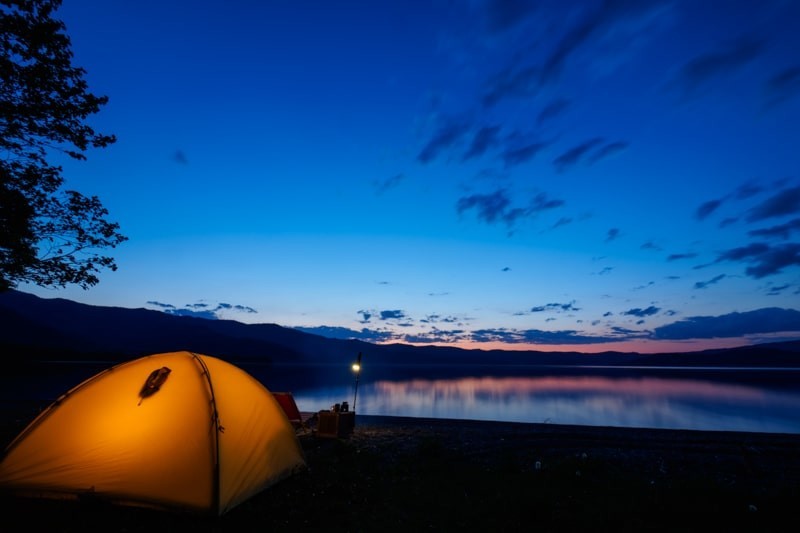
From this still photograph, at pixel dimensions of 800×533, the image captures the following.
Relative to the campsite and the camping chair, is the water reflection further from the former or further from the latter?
the campsite

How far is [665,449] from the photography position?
14.9 m

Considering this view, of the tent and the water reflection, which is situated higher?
the tent

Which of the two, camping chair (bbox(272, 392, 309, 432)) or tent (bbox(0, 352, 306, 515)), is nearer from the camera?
tent (bbox(0, 352, 306, 515))

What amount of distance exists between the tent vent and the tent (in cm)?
2

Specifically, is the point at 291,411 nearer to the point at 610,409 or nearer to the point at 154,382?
the point at 154,382

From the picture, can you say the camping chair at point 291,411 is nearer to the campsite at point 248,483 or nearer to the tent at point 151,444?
the campsite at point 248,483

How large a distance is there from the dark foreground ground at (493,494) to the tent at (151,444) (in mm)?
346

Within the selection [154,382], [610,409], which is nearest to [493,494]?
[154,382]

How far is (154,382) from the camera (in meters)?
8.22

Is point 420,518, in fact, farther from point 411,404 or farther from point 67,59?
point 411,404

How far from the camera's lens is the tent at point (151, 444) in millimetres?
7293

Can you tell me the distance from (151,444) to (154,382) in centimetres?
118

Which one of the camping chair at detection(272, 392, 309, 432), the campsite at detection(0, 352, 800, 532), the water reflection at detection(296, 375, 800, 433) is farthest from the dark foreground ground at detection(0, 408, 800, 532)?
the water reflection at detection(296, 375, 800, 433)

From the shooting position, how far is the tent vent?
26.6ft
